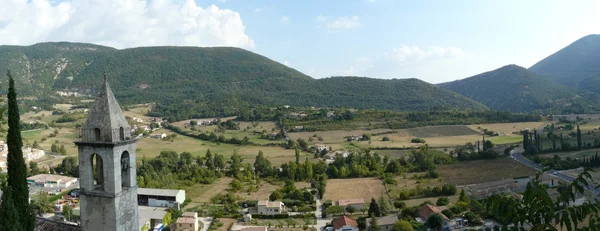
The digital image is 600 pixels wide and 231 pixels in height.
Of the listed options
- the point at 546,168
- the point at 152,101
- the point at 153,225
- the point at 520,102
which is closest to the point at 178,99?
the point at 152,101

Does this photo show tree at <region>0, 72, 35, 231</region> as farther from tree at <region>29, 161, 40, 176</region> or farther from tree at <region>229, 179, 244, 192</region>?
tree at <region>29, 161, 40, 176</region>

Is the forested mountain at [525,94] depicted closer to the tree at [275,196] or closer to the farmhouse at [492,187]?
the farmhouse at [492,187]

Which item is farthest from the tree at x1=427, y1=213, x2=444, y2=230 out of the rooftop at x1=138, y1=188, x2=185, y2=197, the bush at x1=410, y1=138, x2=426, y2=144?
the bush at x1=410, y1=138, x2=426, y2=144

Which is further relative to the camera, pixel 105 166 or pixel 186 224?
pixel 186 224

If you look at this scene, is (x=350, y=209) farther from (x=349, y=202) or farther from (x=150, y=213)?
(x=150, y=213)

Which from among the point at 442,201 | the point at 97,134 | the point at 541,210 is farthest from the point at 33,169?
the point at 541,210

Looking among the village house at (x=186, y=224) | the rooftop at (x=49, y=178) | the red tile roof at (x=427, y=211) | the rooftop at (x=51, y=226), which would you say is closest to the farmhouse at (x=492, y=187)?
the red tile roof at (x=427, y=211)
